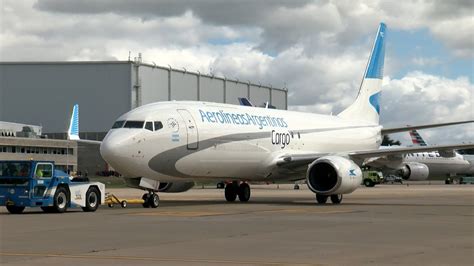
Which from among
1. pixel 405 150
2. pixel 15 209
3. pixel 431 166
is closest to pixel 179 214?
pixel 15 209

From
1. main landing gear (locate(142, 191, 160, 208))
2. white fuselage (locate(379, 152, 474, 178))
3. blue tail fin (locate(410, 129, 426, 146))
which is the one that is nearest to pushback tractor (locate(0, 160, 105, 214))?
main landing gear (locate(142, 191, 160, 208))

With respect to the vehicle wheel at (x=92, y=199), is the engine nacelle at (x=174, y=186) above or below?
above

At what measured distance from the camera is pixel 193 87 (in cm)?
10894

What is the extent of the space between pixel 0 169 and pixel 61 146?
73380 mm

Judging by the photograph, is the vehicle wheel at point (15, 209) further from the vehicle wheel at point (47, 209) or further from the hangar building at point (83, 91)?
the hangar building at point (83, 91)

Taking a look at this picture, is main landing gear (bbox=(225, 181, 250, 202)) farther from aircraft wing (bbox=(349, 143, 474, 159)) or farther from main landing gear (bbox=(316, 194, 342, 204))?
aircraft wing (bbox=(349, 143, 474, 159))

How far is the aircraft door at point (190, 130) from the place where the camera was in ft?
92.8

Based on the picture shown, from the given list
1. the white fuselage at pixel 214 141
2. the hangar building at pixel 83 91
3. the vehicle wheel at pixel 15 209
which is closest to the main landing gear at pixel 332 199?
the white fuselage at pixel 214 141

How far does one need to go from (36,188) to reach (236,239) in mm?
10187

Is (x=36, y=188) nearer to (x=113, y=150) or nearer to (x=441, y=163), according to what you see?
(x=113, y=150)

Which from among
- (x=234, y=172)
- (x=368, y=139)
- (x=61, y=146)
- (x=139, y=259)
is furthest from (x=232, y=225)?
(x=61, y=146)

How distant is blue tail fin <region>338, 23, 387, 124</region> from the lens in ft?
133

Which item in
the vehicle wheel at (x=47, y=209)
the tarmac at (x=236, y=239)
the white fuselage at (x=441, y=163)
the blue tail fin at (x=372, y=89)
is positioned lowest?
the tarmac at (x=236, y=239)

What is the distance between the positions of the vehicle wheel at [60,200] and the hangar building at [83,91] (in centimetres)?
7351
